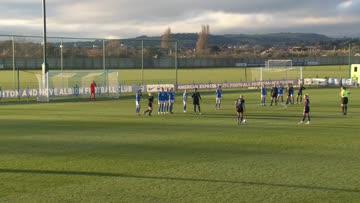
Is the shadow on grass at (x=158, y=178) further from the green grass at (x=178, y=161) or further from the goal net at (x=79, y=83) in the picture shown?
the goal net at (x=79, y=83)

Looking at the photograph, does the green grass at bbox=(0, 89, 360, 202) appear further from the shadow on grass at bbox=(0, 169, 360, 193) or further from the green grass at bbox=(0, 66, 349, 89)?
the green grass at bbox=(0, 66, 349, 89)

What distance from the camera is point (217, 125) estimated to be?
92.4ft

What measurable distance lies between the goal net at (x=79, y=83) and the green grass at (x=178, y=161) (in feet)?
70.2

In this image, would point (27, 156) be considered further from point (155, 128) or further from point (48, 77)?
point (48, 77)

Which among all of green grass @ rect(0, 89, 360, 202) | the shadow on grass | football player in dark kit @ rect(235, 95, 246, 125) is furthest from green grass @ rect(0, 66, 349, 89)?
the shadow on grass

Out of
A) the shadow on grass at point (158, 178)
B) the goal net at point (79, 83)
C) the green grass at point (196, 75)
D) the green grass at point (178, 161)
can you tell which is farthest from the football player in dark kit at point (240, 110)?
the green grass at point (196, 75)

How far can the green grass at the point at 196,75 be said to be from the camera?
78438 mm

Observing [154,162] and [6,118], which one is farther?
[6,118]

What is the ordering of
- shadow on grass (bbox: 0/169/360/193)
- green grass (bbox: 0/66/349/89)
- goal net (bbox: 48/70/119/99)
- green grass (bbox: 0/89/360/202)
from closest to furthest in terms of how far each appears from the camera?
green grass (bbox: 0/89/360/202) < shadow on grass (bbox: 0/169/360/193) < goal net (bbox: 48/70/119/99) < green grass (bbox: 0/66/349/89)

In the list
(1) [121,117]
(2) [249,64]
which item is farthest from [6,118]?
(2) [249,64]

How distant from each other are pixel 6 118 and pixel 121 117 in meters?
6.55

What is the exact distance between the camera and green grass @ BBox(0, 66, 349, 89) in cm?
7844

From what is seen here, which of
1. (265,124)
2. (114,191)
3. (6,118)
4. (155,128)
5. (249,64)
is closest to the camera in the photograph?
(114,191)

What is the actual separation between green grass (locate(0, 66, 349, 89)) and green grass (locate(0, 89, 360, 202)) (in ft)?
147
